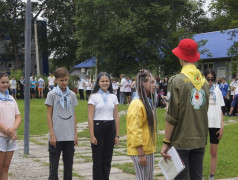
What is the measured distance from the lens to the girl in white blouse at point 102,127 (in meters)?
5.80

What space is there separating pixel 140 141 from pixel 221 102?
9.03 feet

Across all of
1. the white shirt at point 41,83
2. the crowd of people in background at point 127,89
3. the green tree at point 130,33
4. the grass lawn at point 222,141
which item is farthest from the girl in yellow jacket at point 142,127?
the green tree at point 130,33

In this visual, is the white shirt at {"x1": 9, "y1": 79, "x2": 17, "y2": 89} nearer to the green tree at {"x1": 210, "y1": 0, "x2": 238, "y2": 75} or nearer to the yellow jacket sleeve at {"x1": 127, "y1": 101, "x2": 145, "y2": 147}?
the green tree at {"x1": 210, "y1": 0, "x2": 238, "y2": 75}

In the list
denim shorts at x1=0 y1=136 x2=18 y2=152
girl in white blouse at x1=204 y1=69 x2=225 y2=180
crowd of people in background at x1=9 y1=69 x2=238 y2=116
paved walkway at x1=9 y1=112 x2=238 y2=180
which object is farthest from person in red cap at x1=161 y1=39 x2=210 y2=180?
crowd of people in background at x1=9 y1=69 x2=238 y2=116

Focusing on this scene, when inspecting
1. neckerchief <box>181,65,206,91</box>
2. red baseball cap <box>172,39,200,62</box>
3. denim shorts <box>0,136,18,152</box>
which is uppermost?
red baseball cap <box>172,39,200,62</box>

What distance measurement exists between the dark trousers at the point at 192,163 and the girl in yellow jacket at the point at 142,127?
0.48 m

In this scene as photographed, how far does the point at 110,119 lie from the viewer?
5.93 metres

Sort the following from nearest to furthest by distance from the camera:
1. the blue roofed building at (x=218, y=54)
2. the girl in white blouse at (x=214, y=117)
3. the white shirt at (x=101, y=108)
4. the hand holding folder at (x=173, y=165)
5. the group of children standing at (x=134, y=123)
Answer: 1. the hand holding folder at (x=173, y=165)
2. the group of children standing at (x=134, y=123)
3. the white shirt at (x=101, y=108)
4. the girl in white blouse at (x=214, y=117)
5. the blue roofed building at (x=218, y=54)

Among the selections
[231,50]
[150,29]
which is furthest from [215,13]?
[150,29]

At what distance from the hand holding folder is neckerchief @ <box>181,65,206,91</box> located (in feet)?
2.35

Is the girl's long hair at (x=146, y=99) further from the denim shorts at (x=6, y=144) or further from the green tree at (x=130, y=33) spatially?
the green tree at (x=130, y=33)

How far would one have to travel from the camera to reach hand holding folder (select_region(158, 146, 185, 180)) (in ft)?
13.1

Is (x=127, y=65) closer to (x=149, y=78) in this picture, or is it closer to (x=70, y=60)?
(x=70, y=60)

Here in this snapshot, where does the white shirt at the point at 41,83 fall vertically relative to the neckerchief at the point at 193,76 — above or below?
above
